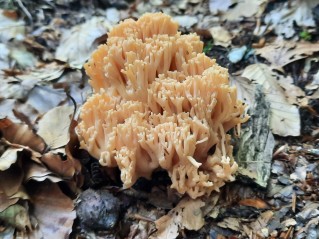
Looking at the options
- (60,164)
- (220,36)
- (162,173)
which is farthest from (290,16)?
(60,164)

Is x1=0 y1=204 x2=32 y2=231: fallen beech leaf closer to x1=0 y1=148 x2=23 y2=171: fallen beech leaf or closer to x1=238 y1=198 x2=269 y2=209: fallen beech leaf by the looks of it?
x1=0 y1=148 x2=23 y2=171: fallen beech leaf

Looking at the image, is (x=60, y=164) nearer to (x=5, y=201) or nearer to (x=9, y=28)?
(x=5, y=201)

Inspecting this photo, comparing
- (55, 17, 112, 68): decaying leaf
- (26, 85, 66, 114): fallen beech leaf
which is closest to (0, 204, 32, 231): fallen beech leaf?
(26, 85, 66, 114): fallen beech leaf

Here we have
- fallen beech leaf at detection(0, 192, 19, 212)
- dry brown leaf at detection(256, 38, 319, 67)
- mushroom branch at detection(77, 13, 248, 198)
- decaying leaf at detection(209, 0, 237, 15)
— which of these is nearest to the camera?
mushroom branch at detection(77, 13, 248, 198)

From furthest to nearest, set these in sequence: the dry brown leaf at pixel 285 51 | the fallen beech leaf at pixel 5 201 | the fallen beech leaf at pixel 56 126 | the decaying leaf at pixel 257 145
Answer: the dry brown leaf at pixel 285 51 < the fallen beech leaf at pixel 56 126 < the decaying leaf at pixel 257 145 < the fallen beech leaf at pixel 5 201

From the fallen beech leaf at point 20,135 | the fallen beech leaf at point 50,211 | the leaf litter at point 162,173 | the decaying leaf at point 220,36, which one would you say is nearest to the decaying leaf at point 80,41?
the leaf litter at point 162,173

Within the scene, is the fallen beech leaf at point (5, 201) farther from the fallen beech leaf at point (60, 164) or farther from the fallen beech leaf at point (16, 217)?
the fallen beech leaf at point (60, 164)
